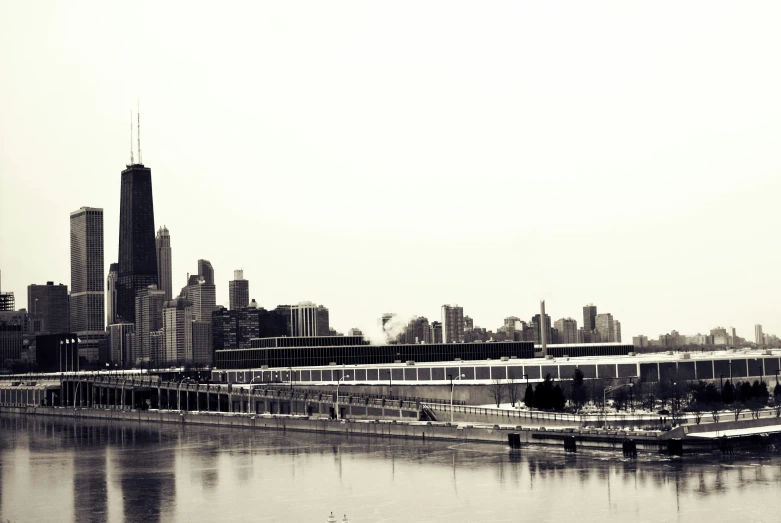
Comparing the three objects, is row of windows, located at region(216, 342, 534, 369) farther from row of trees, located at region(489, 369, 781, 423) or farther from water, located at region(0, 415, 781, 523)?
water, located at region(0, 415, 781, 523)

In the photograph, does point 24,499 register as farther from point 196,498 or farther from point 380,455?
point 380,455

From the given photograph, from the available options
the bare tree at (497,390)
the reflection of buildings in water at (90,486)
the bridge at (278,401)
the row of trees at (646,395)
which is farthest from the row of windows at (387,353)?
the reflection of buildings in water at (90,486)

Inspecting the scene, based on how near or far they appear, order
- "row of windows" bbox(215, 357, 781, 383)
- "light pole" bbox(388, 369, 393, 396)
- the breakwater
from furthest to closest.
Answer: "light pole" bbox(388, 369, 393, 396), "row of windows" bbox(215, 357, 781, 383), the breakwater

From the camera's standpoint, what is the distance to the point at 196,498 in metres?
66.9

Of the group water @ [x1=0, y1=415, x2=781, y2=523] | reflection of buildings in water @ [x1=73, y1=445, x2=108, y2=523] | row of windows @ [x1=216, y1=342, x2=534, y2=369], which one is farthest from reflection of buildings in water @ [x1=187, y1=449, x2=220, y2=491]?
row of windows @ [x1=216, y1=342, x2=534, y2=369]

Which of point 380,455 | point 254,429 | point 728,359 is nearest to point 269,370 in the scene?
point 254,429

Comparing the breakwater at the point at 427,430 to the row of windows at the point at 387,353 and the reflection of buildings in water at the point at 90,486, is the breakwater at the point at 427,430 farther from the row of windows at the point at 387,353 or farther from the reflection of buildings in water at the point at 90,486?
the row of windows at the point at 387,353

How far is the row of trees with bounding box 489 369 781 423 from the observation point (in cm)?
11338

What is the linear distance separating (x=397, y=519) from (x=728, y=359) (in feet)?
305

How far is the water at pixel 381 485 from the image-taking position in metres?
58.5

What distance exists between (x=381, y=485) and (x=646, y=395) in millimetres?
65080

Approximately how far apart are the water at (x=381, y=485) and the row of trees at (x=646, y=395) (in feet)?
82.0

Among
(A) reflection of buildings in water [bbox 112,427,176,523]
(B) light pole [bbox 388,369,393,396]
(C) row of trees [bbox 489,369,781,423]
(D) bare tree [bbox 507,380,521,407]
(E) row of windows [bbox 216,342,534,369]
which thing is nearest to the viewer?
(A) reflection of buildings in water [bbox 112,427,176,523]

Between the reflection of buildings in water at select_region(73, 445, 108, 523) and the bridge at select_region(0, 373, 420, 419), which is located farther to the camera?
the bridge at select_region(0, 373, 420, 419)
